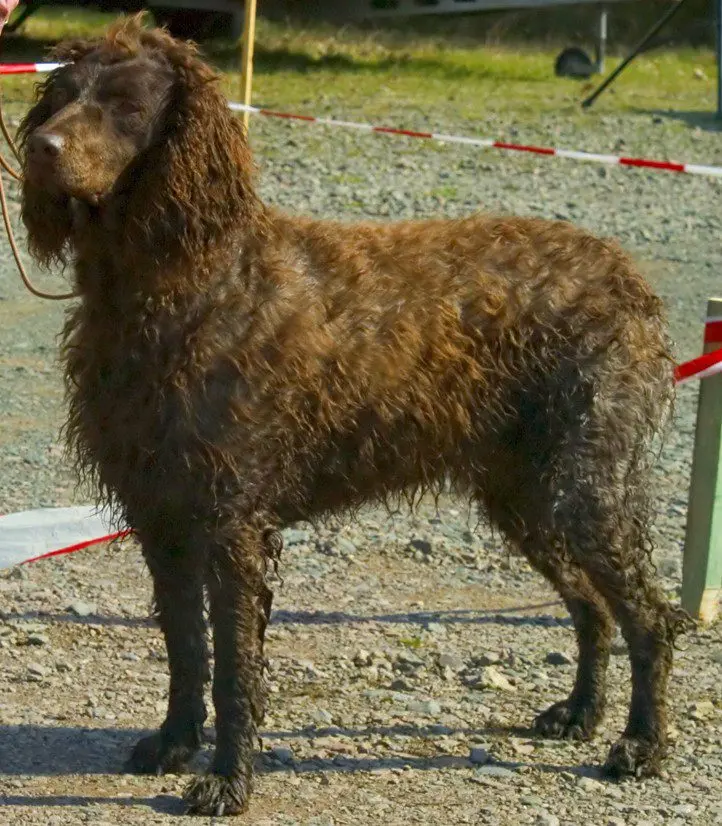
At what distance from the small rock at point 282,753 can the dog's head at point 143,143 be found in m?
1.56

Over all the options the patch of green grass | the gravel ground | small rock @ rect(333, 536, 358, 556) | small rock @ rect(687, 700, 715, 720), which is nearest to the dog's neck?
the gravel ground

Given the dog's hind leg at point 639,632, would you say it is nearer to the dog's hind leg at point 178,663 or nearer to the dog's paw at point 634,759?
the dog's paw at point 634,759

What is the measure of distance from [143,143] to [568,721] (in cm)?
222

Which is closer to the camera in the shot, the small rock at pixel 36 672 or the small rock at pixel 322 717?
the small rock at pixel 322 717

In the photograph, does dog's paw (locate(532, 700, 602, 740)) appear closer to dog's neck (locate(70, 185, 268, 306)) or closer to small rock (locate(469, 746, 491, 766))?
small rock (locate(469, 746, 491, 766))

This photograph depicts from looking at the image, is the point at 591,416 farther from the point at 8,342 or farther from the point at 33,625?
the point at 8,342

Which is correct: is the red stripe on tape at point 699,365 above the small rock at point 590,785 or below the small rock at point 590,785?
above

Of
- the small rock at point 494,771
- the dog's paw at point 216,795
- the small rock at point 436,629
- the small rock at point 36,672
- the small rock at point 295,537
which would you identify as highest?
the dog's paw at point 216,795

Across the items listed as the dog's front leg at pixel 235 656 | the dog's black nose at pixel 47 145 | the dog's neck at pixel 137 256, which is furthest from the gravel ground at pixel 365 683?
the dog's black nose at pixel 47 145

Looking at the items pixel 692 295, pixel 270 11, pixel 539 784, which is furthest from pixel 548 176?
pixel 539 784

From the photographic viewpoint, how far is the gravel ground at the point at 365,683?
4.51m

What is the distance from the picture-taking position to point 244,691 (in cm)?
441

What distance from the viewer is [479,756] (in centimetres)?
483

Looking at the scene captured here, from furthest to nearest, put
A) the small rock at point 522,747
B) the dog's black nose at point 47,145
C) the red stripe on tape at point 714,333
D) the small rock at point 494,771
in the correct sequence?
the red stripe on tape at point 714,333 < the small rock at point 522,747 < the small rock at point 494,771 < the dog's black nose at point 47,145
